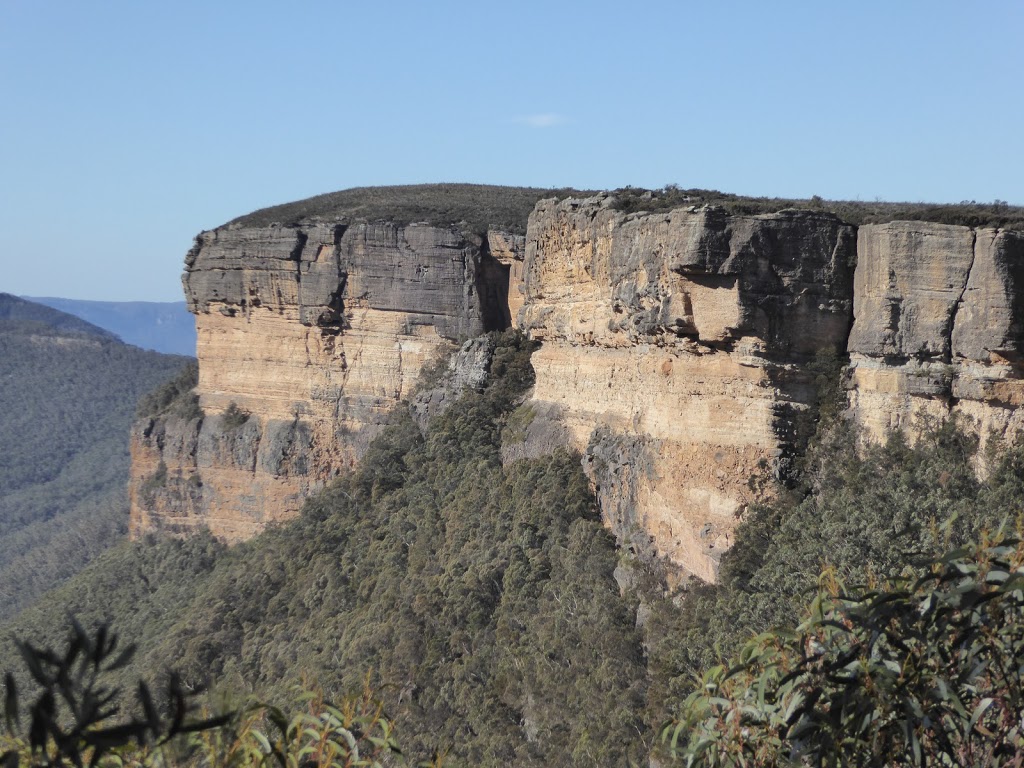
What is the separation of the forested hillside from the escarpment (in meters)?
21.7

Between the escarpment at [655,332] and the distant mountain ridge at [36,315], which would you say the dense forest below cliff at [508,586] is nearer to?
the escarpment at [655,332]

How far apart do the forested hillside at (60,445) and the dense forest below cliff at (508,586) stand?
671 inches

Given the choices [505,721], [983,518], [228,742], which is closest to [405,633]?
[505,721]

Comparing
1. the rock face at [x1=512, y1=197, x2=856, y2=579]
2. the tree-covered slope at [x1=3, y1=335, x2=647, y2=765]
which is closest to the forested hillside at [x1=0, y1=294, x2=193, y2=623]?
the tree-covered slope at [x1=3, y1=335, x2=647, y2=765]

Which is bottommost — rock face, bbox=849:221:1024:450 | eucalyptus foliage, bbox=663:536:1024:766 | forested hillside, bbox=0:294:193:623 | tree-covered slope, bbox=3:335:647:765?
forested hillside, bbox=0:294:193:623

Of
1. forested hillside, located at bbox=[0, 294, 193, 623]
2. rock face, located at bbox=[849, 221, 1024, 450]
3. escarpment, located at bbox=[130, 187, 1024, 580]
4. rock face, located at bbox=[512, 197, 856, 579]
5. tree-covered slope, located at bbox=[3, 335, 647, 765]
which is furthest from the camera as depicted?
forested hillside, located at bbox=[0, 294, 193, 623]

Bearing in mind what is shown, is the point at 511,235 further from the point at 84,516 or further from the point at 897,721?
the point at 84,516

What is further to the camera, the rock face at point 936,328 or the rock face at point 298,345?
the rock face at point 298,345

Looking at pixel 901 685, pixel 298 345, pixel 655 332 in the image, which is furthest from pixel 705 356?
pixel 298 345

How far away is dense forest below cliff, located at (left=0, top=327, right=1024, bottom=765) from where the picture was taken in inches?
709

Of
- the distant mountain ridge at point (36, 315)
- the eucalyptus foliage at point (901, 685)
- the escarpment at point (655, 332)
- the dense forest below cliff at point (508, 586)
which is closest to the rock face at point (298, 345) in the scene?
the escarpment at point (655, 332)

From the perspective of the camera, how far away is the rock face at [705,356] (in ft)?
65.1

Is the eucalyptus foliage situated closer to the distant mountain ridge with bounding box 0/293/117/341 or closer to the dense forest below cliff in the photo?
the dense forest below cliff

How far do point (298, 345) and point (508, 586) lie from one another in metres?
16.7
